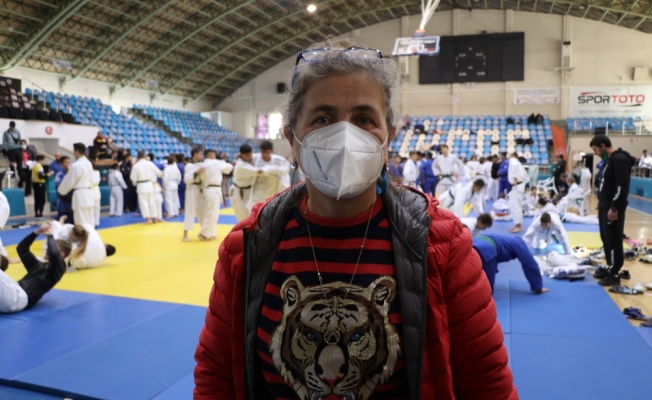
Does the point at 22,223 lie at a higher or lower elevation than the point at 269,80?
lower

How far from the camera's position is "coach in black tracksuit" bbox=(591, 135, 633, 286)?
238 inches

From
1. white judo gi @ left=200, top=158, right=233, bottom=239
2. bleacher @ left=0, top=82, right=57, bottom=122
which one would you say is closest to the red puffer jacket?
white judo gi @ left=200, top=158, right=233, bottom=239

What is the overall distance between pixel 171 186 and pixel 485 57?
21.0m

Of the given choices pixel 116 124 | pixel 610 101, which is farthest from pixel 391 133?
pixel 610 101

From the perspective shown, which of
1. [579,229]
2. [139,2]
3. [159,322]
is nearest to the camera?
[159,322]

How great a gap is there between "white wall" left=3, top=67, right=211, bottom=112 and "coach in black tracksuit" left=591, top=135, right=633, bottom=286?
2307 cm

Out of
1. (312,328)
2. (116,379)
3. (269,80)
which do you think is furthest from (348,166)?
(269,80)

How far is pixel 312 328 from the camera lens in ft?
4.33

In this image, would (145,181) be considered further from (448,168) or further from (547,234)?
(547,234)

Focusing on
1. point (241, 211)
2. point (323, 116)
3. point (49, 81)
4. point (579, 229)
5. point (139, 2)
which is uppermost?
point (139, 2)

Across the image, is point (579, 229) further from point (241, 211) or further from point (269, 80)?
point (269, 80)

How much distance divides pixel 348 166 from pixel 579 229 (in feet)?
37.0

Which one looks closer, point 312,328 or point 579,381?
point 312,328

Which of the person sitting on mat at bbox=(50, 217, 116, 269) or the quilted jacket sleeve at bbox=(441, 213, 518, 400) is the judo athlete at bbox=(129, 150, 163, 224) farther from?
the quilted jacket sleeve at bbox=(441, 213, 518, 400)
